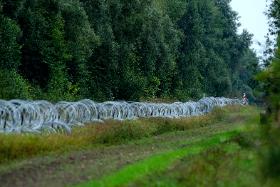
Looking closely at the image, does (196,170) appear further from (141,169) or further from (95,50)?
(95,50)

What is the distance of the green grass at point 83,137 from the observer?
1545cm

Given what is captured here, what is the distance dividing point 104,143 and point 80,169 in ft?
21.2

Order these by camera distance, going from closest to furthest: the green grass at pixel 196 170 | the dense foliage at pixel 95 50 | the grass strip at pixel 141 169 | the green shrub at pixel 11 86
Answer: the green grass at pixel 196 170, the grass strip at pixel 141 169, the green shrub at pixel 11 86, the dense foliage at pixel 95 50

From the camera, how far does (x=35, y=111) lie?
18.7 metres

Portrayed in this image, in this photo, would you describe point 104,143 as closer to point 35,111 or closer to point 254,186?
point 35,111

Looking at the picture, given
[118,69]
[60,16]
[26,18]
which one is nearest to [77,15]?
[60,16]

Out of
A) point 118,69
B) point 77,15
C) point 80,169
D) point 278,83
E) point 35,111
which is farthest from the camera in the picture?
point 118,69

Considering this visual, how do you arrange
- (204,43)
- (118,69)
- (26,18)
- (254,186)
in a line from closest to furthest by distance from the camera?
1. (254,186)
2. (26,18)
3. (118,69)
4. (204,43)

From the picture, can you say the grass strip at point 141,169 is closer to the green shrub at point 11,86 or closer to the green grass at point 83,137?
the green grass at point 83,137

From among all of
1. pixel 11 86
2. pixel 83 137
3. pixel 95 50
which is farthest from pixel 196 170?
pixel 95 50

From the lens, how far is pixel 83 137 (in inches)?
751

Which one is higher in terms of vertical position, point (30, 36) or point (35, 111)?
point (30, 36)

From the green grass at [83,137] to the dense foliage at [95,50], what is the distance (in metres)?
6.23

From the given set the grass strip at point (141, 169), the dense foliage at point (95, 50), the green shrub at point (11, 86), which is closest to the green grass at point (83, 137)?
the grass strip at point (141, 169)
